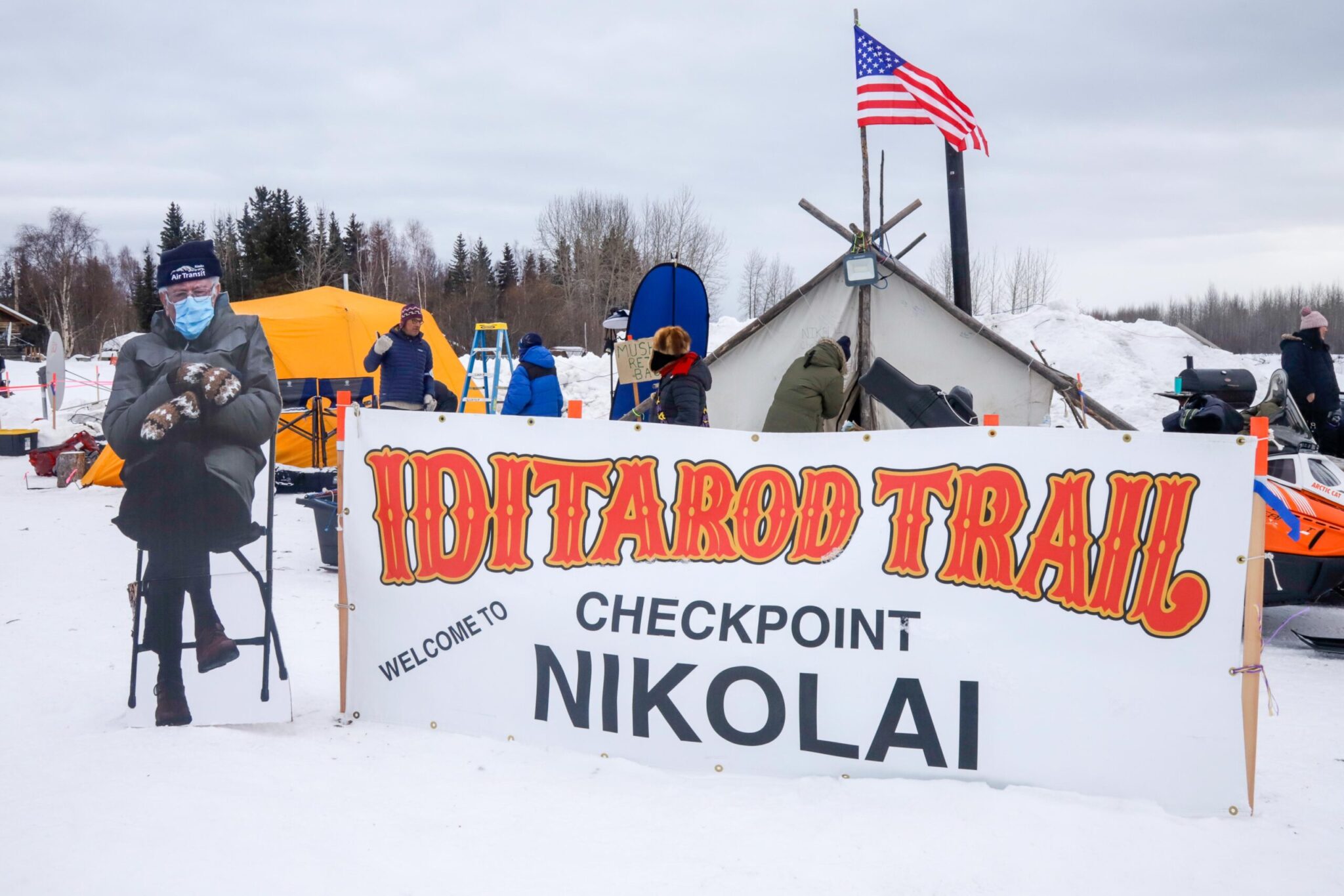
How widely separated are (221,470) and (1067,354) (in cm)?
1871

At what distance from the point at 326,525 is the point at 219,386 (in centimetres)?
347

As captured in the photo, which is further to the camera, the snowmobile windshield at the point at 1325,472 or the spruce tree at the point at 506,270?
the spruce tree at the point at 506,270

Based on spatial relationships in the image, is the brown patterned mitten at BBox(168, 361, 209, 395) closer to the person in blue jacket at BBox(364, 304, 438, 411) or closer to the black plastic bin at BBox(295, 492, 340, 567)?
the black plastic bin at BBox(295, 492, 340, 567)

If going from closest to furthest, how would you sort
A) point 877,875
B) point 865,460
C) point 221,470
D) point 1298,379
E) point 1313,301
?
point 877,875 → point 865,460 → point 221,470 → point 1298,379 → point 1313,301

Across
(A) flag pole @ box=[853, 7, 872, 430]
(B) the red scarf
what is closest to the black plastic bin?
(B) the red scarf

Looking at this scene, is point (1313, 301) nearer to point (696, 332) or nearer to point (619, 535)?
point (696, 332)

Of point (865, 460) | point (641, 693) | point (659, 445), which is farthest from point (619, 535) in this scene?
point (865, 460)

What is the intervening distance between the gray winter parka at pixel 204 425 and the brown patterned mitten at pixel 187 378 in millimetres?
29

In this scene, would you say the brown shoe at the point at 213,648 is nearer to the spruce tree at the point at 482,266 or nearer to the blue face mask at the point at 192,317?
the blue face mask at the point at 192,317

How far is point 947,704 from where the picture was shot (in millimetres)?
3467

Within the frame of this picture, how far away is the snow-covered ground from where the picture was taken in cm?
287

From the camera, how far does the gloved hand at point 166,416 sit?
3938 mm

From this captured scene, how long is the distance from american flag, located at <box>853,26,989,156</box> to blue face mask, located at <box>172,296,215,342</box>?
26.1 feet

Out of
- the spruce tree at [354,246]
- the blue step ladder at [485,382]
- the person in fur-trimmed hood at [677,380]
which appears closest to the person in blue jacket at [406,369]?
the blue step ladder at [485,382]
